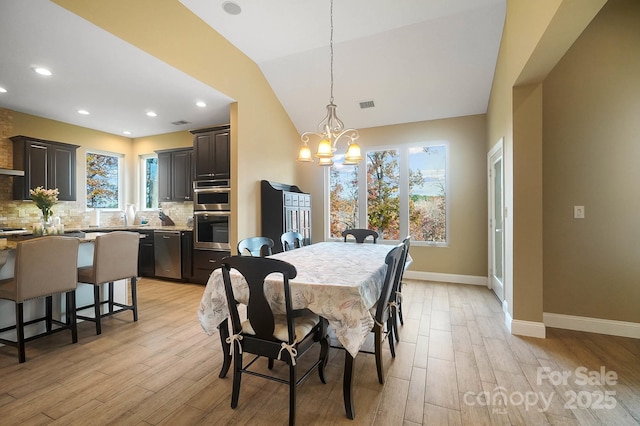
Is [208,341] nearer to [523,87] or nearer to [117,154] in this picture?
[523,87]

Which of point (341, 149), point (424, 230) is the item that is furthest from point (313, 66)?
point (424, 230)

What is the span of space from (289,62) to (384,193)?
2748 millimetres

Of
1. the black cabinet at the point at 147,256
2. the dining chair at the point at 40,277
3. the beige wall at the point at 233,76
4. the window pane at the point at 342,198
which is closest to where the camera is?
the dining chair at the point at 40,277

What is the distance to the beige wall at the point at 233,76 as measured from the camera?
2710 mm

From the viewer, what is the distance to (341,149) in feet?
18.5

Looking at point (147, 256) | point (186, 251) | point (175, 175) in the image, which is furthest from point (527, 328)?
point (175, 175)

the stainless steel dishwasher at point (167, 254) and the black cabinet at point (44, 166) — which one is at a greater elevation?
the black cabinet at point (44, 166)

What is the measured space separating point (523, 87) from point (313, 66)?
9.17 ft

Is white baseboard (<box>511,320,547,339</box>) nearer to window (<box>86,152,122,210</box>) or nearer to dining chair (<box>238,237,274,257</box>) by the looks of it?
Answer: dining chair (<box>238,237,274,257</box>)

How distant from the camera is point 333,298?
1683mm

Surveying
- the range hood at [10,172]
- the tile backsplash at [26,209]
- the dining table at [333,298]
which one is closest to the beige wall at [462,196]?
the dining table at [333,298]

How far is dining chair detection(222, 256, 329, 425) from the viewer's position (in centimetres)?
157

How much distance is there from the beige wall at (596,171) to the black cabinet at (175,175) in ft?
17.6

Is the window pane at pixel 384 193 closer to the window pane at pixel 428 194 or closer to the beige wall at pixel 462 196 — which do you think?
the window pane at pixel 428 194
